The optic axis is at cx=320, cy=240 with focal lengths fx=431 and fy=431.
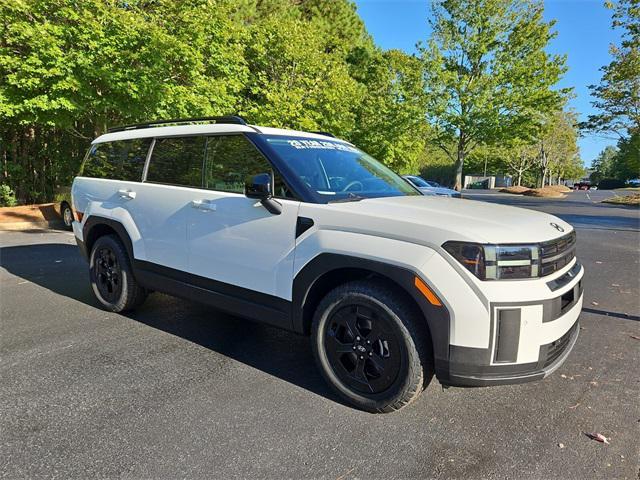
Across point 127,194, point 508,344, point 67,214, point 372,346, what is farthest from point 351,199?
point 67,214

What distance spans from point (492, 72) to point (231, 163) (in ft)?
79.1

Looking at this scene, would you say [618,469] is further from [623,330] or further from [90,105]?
[90,105]

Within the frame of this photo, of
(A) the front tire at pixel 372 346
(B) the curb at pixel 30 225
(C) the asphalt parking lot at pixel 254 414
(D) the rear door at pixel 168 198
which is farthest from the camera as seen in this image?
(B) the curb at pixel 30 225

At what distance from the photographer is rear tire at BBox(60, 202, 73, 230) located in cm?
1081

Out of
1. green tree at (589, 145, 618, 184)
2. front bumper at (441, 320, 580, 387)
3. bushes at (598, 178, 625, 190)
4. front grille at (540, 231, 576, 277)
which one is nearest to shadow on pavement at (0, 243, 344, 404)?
front bumper at (441, 320, 580, 387)

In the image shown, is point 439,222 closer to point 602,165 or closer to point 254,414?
point 254,414

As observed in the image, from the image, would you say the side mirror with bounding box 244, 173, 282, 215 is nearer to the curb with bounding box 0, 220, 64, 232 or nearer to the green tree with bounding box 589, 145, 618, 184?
the curb with bounding box 0, 220, 64, 232

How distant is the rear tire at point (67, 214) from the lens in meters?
10.8

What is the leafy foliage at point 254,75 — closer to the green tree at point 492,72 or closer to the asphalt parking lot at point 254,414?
the green tree at point 492,72

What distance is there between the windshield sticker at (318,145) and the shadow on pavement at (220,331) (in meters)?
1.72

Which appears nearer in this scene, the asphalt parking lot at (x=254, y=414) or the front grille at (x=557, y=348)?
the asphalt parking lot at (x=254, y=414)

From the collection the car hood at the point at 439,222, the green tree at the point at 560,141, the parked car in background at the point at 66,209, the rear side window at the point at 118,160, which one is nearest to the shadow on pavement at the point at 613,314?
the car hood at the point at 439,222

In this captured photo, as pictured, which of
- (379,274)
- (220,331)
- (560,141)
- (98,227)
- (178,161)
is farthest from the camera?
(560,141)

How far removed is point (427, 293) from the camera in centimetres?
242
